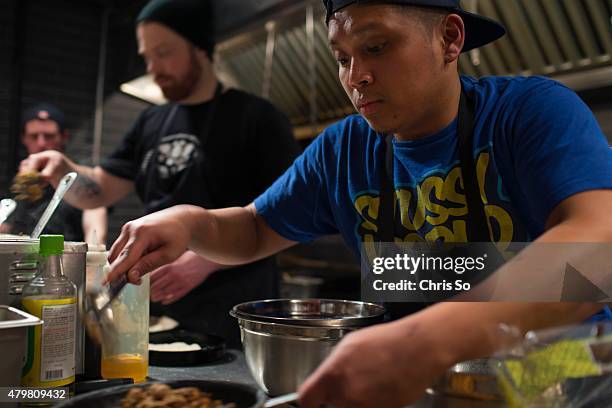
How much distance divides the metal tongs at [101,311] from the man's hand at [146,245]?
24 mm

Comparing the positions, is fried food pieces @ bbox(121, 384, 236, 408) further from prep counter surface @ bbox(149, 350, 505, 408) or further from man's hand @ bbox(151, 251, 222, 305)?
man's hand @ bbox(151, 251, 222, 305)

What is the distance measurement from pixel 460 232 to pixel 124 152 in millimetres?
1692

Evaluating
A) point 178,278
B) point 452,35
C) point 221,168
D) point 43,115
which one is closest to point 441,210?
point 452,35

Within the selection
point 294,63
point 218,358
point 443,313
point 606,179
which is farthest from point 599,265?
point 294,63

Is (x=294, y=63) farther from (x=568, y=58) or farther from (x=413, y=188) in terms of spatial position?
(x=413, y=188)

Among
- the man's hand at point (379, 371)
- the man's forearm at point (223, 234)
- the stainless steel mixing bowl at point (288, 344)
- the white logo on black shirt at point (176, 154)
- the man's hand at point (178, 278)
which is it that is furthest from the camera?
the white logo on black shirt at point (176, 154)

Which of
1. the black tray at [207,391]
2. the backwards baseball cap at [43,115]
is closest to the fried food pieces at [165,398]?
the black tray at [207,391]

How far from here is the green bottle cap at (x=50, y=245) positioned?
0.92 metres

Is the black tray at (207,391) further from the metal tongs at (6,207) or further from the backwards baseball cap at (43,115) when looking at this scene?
the backwards baseball cap at (43,115)

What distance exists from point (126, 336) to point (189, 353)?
0.62 feet

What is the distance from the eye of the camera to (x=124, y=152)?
238 cm

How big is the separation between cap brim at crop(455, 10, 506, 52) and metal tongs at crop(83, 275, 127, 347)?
0.86 m

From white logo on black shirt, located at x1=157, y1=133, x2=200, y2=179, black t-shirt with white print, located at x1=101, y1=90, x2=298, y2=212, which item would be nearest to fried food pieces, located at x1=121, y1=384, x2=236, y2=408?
black t-shirt with white print, located at x1=101, y1=90, x2=298, y2=212

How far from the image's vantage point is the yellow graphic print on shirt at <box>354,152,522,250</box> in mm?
1087
